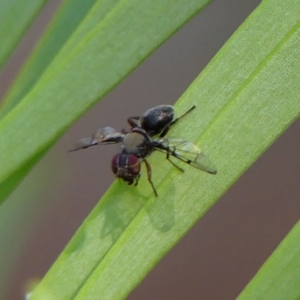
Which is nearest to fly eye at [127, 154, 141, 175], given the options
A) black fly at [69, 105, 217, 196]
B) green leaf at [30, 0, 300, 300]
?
black fly at [69, 105, 217, 196]

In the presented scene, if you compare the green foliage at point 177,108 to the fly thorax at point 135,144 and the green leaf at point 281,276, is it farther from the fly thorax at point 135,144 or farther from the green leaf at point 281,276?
the fly thorax at point 135,144

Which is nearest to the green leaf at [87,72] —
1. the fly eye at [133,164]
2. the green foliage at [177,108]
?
the green foliage at [177,108]

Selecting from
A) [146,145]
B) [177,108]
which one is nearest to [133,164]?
[146,145]

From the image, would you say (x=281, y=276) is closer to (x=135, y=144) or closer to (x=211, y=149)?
(x=211, y=149)

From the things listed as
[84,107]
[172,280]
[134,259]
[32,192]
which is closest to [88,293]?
[134,259]

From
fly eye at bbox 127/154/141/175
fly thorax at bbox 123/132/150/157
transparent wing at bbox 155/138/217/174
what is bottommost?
fly eye at bbox 127/154/141/175

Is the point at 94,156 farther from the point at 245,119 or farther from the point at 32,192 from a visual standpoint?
the point at 245,119

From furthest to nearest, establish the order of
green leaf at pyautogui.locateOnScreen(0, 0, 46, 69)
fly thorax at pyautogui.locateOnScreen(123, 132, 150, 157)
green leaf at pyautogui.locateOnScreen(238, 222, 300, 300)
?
fly thorax at pyautogui.locateOnScreen(123, 132, 150, 157), green leaf at pyautogui.locateOnScreen(0, 0, 46, 69), green leaf at pyautogui.locateOnScreen(238, 222, 300, 300)

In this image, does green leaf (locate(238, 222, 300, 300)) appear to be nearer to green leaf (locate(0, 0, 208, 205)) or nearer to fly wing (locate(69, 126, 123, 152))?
green leaf (locate(0, 0, 208, 205))
